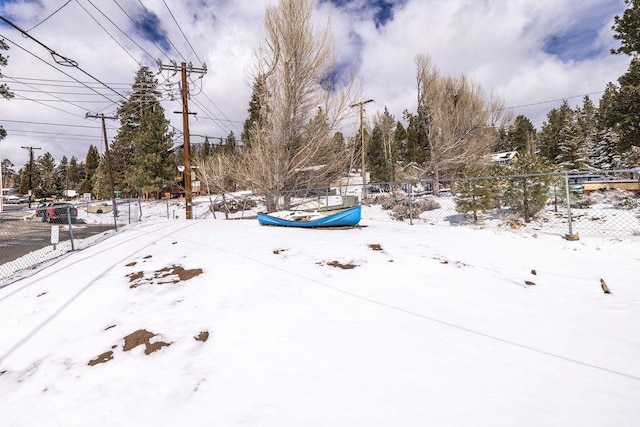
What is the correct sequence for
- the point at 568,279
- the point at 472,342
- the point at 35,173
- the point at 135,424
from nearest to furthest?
the point at 135,424 < the point at 472,342 < the point at 568,279 < the point at 35,173

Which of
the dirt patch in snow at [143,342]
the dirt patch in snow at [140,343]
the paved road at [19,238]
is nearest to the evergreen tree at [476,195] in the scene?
the dirt patch in snow at [140,343]

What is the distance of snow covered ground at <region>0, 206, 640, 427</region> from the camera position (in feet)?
7.44

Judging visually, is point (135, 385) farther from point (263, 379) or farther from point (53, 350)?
point (53, 350)

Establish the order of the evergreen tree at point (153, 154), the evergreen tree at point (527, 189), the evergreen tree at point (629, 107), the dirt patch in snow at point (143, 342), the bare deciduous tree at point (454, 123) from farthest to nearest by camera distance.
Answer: the evergreen tree at point (153, 154)
the bare deciduous tree at point (454, 123)
the evergreen tree at point (629, 107)
the evergreen tree at point (527, 189)
the dirt patch in snow at point (143, 342)

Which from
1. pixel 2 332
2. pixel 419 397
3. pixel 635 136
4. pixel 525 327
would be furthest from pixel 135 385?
pixel 635 136

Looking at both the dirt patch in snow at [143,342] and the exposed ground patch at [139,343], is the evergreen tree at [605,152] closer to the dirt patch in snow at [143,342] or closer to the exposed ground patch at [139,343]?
the exposed ground patch at [139,343]

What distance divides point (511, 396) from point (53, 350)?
457cm

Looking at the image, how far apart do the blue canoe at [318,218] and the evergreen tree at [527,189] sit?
303 inches

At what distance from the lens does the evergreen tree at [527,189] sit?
12477 mm

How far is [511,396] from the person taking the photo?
89.7 inches

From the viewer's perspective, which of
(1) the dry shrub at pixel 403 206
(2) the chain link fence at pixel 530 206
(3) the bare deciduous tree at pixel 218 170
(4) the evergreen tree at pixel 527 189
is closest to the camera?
(2) the chain link fence at pixel 530 206

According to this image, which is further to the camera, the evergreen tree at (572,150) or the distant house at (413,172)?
the evergreen tree at (572,150)

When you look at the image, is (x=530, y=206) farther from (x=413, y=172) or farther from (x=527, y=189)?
(x=413, y=172)

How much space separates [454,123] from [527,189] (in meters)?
13.6
